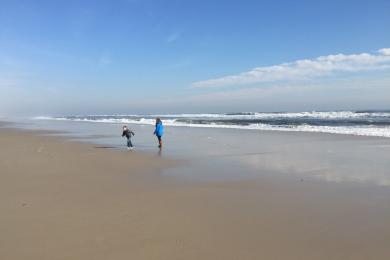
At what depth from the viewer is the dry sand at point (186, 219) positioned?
4625mm

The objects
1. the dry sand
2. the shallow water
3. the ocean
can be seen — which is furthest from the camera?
the ocean

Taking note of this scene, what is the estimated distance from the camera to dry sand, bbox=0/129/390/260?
463 centimetres

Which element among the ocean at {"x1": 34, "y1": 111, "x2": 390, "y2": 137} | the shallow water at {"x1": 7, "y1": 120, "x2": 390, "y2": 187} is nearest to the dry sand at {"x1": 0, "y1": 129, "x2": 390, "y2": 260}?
the shallow water at {"x1": 7, "y1": 120, "x2": 390, "y2": 187}

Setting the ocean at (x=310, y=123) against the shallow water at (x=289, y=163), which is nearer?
the shallow water at (x=289, y=163)

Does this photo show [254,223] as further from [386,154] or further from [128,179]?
[386,154]

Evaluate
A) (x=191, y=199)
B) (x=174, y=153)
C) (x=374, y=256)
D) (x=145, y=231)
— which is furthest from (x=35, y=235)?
(x=174, y=153)

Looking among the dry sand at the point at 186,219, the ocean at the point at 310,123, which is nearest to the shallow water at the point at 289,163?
the dry sand at the point at 186,219

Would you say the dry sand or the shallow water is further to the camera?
the shallow water

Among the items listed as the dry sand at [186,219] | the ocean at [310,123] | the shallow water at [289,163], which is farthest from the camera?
the ocean at [310,123]

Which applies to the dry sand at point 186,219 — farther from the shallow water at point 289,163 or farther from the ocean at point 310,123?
the ocean at point 310,123

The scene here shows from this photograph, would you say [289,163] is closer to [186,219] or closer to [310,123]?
[186,219]

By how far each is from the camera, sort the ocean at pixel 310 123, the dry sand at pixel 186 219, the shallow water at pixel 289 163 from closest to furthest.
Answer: the dry sand at pixel 186 219 < the shallow water at pixel 289 163 < the ocean at pixel 310 123

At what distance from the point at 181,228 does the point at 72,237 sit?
151 centimetres

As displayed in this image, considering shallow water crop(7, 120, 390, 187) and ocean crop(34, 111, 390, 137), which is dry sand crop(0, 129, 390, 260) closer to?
shallow water crop(7, 120, 390, 187)
